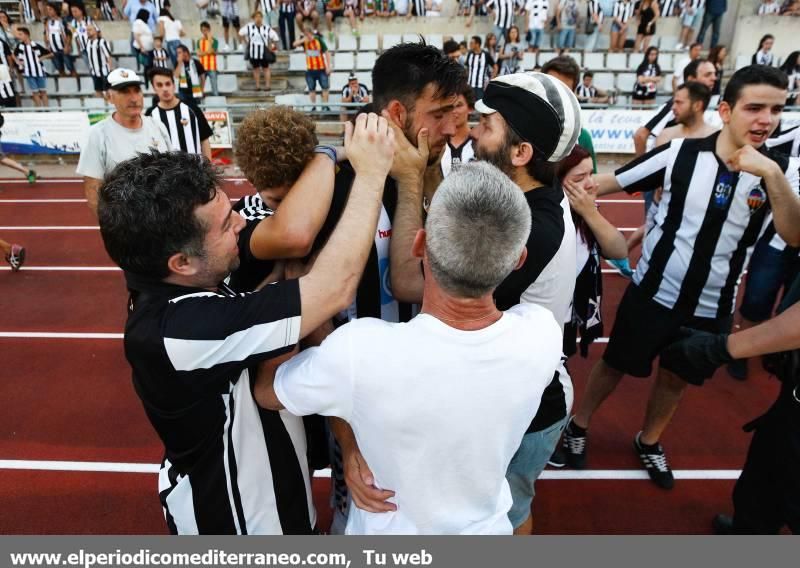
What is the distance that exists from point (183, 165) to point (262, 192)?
29cm

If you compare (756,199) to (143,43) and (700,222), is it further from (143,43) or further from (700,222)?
(143,43)

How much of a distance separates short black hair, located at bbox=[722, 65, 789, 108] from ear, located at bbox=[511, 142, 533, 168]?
54.3 inches

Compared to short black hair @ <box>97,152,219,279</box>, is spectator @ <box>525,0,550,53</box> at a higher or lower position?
higher

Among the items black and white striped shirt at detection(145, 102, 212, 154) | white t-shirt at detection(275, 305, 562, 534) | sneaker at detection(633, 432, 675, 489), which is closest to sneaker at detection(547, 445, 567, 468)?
sneaker at detection(633, 432, 675, 489)

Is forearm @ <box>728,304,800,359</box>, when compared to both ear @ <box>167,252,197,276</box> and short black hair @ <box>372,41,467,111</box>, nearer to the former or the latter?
short black hair @ <box>372,41,467,111</box>

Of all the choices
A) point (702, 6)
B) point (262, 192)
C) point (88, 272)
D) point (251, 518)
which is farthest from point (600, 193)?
point (702, 6)

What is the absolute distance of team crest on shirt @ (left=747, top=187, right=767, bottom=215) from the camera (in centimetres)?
255

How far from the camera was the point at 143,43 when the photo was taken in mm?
12922

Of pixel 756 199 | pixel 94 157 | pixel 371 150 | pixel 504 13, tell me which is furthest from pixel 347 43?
pixel 371 150

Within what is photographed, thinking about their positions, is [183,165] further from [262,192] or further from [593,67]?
[593,67]

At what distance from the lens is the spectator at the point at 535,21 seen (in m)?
13.8

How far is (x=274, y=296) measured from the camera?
1371mm

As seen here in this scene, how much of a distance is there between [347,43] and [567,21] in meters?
6.13

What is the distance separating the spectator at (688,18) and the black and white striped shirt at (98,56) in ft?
49.0
